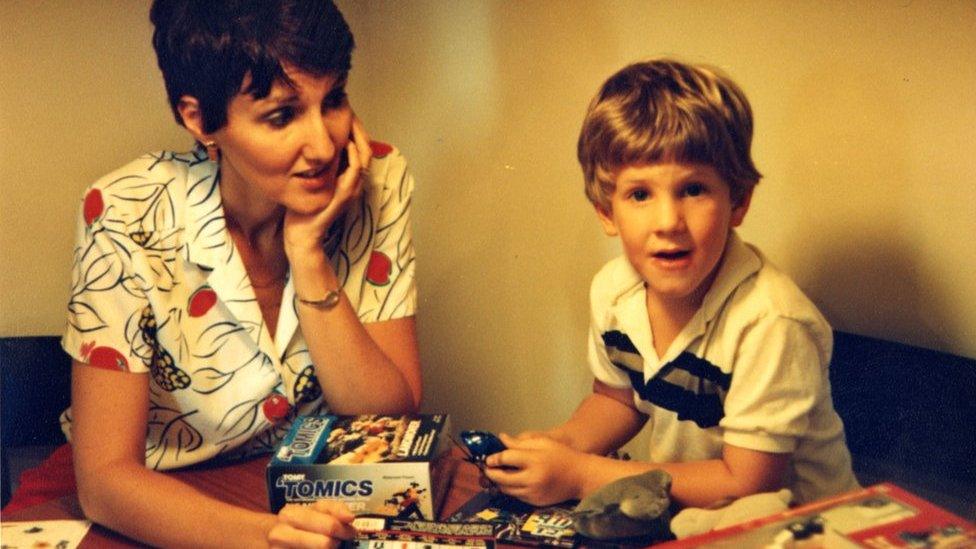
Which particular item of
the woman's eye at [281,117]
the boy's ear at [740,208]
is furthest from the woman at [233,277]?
the boy's ear at [740,208]

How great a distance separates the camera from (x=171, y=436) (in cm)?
124

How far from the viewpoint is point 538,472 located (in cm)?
100

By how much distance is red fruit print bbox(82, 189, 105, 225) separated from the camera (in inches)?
45.4

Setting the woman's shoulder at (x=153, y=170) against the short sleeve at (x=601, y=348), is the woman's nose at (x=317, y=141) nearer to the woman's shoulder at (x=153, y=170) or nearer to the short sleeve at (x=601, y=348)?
the woman's shoulder at (x=153, y=170)

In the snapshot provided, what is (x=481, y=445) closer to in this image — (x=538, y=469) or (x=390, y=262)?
(x=538, y=469)

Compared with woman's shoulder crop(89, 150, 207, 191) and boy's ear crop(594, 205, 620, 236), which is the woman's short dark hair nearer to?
woman's shoulder crop(89, 150, 207, 191)

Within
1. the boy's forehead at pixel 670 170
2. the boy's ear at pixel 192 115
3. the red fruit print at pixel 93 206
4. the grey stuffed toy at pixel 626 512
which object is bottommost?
the grey stuffed toy at pixel 626 512

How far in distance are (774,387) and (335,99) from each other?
24.6 inches

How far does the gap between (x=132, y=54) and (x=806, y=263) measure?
1164 millimetres

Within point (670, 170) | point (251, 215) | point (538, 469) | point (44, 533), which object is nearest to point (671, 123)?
point (670, 170)

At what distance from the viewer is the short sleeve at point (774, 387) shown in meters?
0.95

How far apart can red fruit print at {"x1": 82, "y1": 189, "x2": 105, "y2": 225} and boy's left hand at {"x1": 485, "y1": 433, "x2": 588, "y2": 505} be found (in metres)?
0.57

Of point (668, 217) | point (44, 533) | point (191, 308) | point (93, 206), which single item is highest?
point (668, 217)

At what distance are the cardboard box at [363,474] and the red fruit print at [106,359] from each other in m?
0.26
